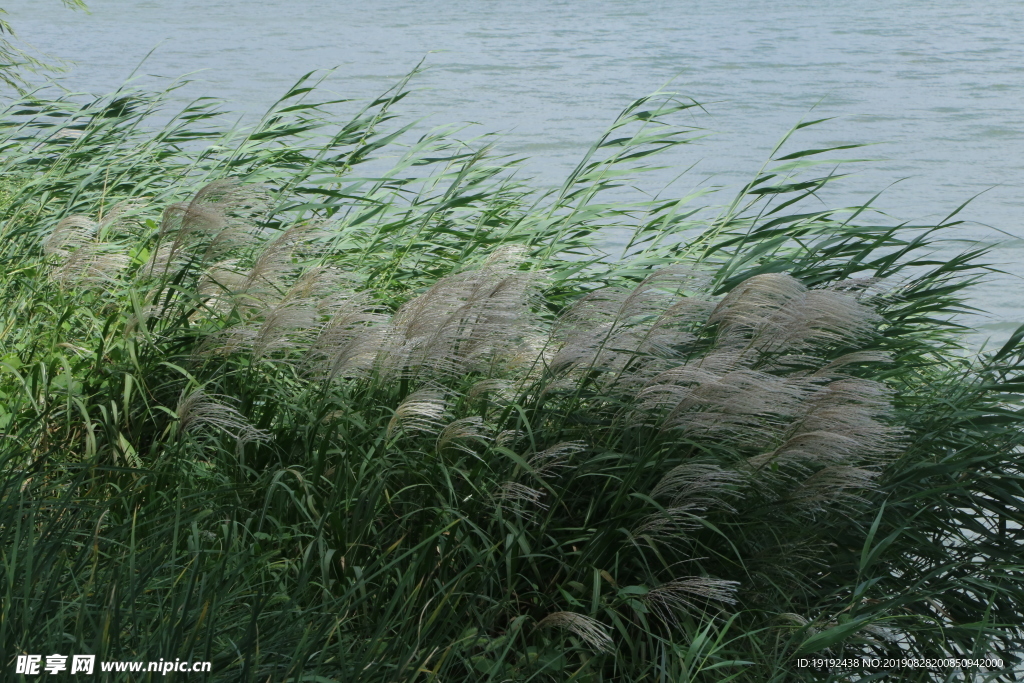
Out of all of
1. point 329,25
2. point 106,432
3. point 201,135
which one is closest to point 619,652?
point 106,432

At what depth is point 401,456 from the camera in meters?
2.66

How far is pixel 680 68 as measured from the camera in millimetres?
13430

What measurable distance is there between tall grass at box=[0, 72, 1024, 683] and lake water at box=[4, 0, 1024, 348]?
3.27 meters

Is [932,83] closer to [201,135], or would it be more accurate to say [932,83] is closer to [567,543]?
[201,135]

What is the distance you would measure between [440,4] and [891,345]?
18.5 metres

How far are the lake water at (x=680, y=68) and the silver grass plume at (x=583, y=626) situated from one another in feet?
14.1

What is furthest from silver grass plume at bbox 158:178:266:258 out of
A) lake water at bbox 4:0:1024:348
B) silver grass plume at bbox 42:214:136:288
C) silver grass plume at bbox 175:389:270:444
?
lake water at bbox 4:0:1024:348

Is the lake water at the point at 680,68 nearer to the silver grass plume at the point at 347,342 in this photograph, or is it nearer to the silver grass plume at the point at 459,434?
the silver grass plume at the point at 347,342

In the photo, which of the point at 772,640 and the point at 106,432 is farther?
the point at 106,432

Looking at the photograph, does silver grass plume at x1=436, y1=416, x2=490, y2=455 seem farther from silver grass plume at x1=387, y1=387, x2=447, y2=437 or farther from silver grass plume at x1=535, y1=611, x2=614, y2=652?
silver grass plume at x1=535, y1=611, x2=614, y2=652

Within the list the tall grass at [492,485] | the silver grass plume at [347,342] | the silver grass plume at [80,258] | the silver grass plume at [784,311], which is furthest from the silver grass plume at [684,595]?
the silver grass plume at [80,258]

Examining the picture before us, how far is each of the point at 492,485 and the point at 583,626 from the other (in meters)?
0.50

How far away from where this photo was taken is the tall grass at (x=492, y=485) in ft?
7.23

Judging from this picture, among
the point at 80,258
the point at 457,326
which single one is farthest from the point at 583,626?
the point at 80,258
